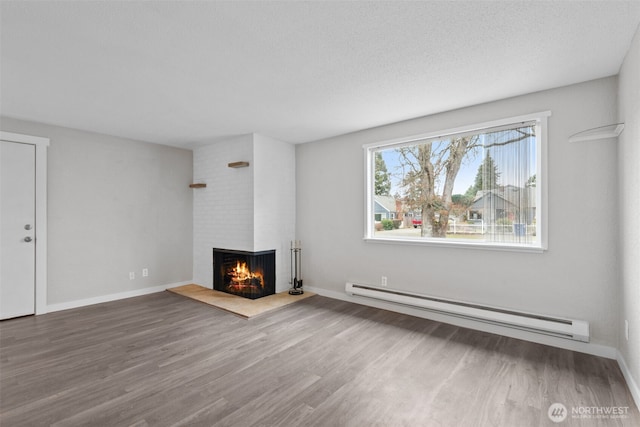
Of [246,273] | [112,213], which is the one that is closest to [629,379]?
[246,273]

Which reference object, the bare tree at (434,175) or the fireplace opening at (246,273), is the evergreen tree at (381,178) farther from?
the fireplace opening at (246,273)

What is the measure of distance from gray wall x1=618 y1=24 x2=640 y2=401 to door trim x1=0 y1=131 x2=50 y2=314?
5947mm

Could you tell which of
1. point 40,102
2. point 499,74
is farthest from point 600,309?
point 40,102

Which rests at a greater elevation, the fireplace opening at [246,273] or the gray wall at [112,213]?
the gray wall at [112,213]

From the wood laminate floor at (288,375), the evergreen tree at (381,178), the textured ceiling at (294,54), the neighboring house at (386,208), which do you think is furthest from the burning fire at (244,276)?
the textured ceiling at (294,54)

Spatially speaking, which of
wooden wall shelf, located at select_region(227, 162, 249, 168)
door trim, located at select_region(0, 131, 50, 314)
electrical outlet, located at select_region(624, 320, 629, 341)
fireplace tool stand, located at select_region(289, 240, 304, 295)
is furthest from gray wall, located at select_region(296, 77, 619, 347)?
door trim, located at select_region(0, 131, 50, 314)

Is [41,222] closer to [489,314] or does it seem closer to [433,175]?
[433,175]

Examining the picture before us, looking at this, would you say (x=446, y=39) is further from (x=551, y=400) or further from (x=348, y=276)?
(x=348, y=276)

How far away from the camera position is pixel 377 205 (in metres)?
4.38

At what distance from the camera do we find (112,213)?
15.0 feet

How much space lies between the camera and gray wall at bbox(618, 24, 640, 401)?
2.04 metres

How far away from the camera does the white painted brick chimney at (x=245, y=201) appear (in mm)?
4555

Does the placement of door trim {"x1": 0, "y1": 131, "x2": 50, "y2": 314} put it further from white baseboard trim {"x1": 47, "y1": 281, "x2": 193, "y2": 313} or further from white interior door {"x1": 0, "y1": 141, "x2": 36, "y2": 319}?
white baseboard trim {"x1": 47, "y1": 281, "x2": 193, "y2": 313}

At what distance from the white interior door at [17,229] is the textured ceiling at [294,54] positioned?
0.64 meters
